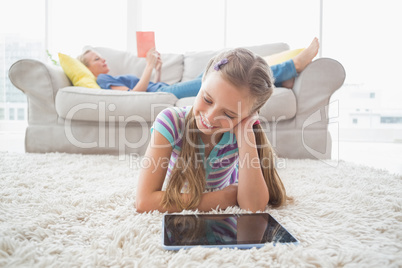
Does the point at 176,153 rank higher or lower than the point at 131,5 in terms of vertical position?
lower

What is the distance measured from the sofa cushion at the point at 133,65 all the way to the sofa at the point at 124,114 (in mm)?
650

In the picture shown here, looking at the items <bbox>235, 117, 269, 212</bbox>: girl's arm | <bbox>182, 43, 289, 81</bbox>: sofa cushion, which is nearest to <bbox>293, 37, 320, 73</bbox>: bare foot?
<bbox>182, 43, 289, 81</bbox>: sofa cushion

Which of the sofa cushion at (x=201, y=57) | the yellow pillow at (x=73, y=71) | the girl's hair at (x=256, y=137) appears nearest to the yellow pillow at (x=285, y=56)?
the sofa cushion at (x=201, y=57)

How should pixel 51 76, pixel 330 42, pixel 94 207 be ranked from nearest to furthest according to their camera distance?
1. pixel 94 207
2. pixel 51 76
3. pixel 330 42

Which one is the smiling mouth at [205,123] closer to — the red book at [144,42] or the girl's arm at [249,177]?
the girl's arm at [249,177]

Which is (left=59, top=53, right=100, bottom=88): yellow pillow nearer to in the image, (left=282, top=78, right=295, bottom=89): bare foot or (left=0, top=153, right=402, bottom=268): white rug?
(left=0, top=153, right=402, bottom=268): white rug

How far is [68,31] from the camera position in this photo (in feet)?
11.5

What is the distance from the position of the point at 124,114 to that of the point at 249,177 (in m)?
1.15

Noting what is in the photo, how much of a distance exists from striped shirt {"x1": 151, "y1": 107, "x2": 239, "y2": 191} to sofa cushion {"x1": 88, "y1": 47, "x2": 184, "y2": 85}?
1.60 meters

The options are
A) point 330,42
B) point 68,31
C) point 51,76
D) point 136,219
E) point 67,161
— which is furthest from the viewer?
point 68,31

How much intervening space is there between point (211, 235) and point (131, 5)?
3.57 metres

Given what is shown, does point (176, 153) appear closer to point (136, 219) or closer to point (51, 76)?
point (136, 219)

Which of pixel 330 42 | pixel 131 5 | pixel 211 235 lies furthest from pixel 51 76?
pixel 330 42

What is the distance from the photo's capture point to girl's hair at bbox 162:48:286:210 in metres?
0.65
